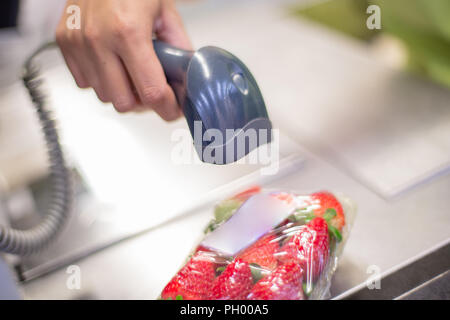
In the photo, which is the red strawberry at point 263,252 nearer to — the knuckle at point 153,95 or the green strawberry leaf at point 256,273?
the green strawberry leaf at point 256,273

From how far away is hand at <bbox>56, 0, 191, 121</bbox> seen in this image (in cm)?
58

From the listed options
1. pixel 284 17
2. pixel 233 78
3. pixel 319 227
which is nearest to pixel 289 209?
pixel 319 227

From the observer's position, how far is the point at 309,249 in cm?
54

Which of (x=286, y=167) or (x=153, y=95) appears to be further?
(x=286, y=167)

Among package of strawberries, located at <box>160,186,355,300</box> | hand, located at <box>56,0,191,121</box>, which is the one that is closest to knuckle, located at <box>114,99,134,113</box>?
hand, located at <box>56,0,191,121</box>

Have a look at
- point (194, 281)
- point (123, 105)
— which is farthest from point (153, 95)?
point (194, 281)

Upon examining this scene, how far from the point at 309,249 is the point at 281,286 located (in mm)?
64

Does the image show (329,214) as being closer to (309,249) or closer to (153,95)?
(309,249)

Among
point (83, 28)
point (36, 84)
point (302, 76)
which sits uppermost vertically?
point (83, 28)

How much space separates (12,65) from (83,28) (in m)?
1.00

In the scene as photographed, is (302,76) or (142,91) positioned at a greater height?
(142,91)

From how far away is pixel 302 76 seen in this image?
1195 mm

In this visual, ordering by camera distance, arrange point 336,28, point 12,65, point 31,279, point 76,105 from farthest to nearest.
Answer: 1. point 336,28
2. point 12,65
3. point 76,105
4. point 31,279
